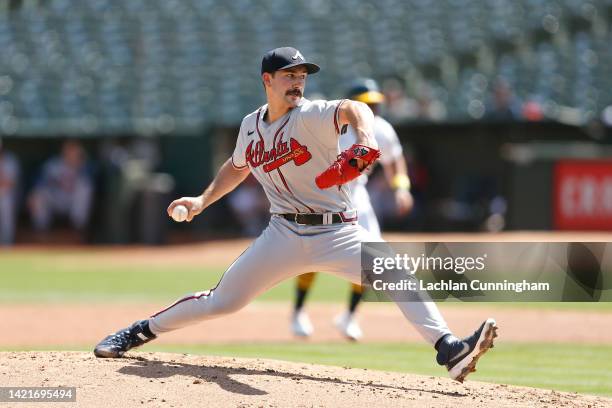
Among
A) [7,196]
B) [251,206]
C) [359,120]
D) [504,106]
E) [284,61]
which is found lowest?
[251,206]

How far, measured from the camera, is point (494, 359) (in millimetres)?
7605

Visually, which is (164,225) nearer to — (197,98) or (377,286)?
(197,98)

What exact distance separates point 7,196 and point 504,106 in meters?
8.48

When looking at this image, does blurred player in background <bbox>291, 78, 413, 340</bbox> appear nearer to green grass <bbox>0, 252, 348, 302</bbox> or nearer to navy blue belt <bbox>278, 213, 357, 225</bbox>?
navy blue belt <bbox>278, 213, 357, 225</bbox>

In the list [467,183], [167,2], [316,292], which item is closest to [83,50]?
[167,2]

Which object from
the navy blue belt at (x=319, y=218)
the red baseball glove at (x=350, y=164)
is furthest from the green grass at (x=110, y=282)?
the red baseball glove at (x=350, y=164)

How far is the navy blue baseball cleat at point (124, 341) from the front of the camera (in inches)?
229

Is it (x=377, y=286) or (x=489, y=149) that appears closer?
(x=377, y=286)

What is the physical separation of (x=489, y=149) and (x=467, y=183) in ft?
2.20

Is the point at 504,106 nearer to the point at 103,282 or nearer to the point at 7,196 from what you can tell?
the point at 103,282

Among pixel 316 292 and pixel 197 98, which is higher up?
pixel 197 98

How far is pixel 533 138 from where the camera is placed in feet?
54.6

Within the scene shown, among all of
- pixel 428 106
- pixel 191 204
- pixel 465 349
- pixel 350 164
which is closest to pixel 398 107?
pixel 428 106

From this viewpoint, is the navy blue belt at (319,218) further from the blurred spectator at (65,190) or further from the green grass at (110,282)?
the blurred spectator at (65,190)
